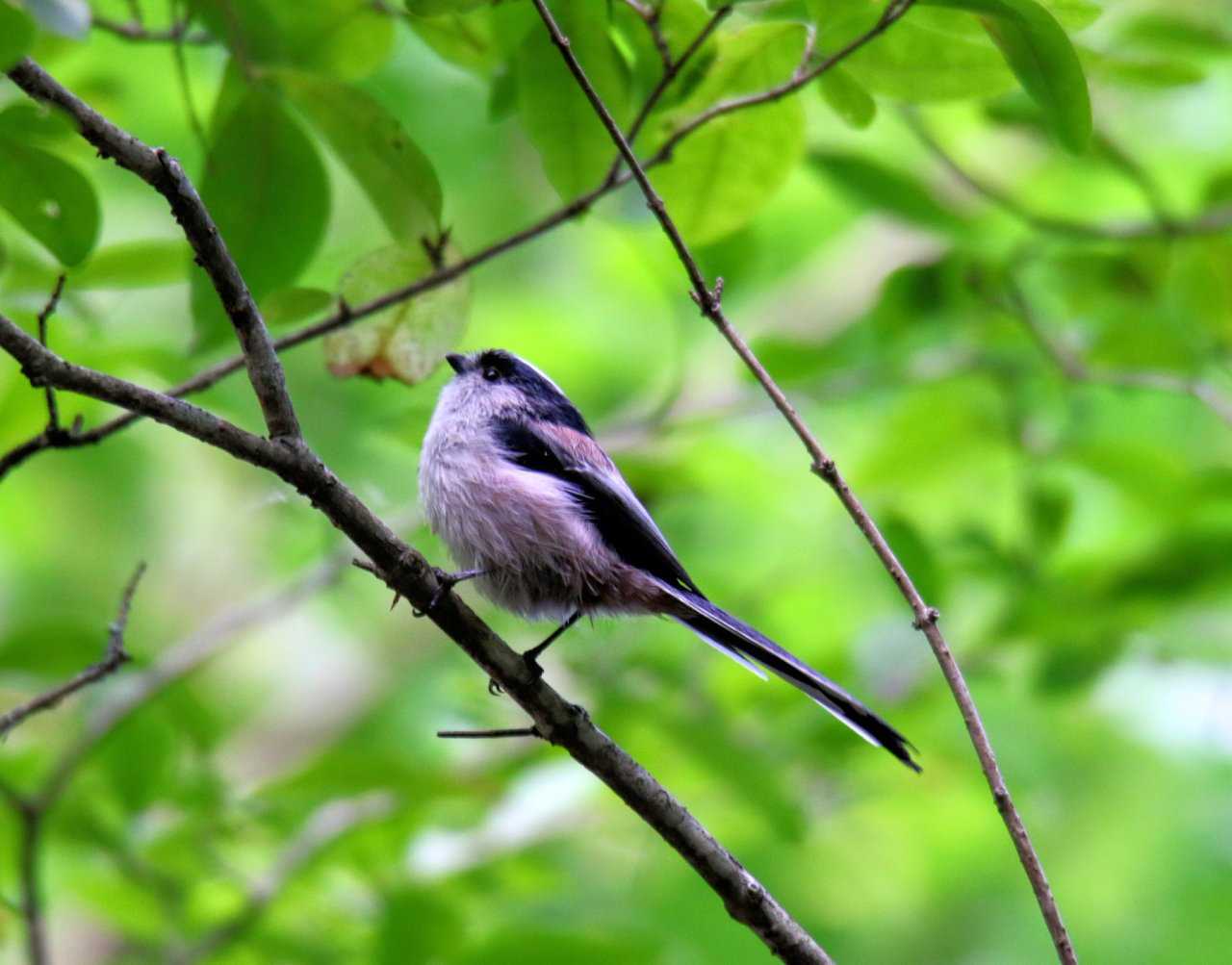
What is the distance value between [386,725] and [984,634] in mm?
1955

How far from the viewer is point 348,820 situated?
353cm

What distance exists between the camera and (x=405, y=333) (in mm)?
2797

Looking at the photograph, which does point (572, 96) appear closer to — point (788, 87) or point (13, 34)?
point (788, 87)

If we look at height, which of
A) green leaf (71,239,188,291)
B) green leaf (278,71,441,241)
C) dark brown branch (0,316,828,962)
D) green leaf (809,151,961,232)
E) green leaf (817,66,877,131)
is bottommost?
dark brown branch (0,316,828,962)

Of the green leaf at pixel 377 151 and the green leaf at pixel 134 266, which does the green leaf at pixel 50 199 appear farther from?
the green leaf at pixel 134 266

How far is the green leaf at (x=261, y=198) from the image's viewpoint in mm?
2594

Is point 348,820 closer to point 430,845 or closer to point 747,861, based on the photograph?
point 430,845

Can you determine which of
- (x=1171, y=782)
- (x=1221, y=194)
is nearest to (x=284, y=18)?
(x=1221, y=194)

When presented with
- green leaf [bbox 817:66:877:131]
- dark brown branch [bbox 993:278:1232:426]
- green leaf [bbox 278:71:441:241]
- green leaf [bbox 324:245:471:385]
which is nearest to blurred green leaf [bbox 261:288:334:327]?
green leaf [bbox 324:245:471:385]

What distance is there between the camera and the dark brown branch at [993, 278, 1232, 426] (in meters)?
3.72

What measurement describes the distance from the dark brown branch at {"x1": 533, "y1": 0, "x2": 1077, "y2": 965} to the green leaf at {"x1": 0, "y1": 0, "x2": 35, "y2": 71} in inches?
32.7

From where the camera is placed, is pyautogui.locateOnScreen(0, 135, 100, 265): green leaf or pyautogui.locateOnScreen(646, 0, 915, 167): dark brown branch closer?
pyautogui.locateOnScreen(0, 135, 100, 265): green leaf

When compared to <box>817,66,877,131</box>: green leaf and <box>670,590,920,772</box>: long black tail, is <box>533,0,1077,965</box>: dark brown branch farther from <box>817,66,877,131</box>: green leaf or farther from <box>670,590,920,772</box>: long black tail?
<box>817,66,877,131</box>: green leaf

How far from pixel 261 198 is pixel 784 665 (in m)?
1.46
